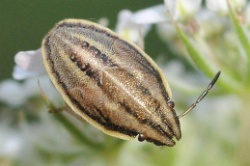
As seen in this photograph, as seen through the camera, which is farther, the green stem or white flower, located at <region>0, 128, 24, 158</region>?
white flower, located at <region>0, 128, 24, 158</region>

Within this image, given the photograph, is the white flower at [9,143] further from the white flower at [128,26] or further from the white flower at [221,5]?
the white flower at [221,5]

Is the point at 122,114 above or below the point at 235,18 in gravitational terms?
below

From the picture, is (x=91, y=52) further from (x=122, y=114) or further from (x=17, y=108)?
(x=17, y=108)

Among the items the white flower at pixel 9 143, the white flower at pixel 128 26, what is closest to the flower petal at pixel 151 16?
the white flower at pixel 128 26

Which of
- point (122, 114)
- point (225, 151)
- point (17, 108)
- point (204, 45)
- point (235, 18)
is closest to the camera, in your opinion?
point (122, 114)

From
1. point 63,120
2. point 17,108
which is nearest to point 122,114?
point 63,120

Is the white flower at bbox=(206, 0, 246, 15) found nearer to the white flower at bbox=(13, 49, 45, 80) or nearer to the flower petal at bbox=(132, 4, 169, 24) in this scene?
the flower petal at bbox=(132, 4, 169, 24)

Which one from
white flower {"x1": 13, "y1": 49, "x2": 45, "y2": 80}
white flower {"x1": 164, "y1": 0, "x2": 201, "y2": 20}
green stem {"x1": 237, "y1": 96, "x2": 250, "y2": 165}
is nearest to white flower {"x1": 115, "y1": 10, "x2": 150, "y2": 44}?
white flower {"x1": 164, "y1": 0, "x2": 201, "y2": 20}

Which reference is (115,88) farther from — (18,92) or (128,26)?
(18,92)
